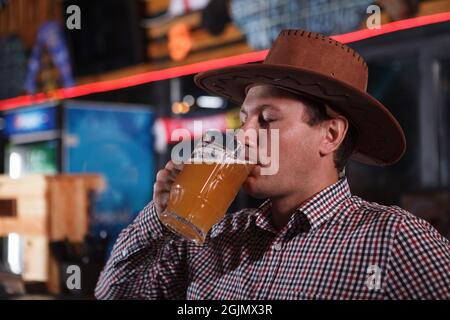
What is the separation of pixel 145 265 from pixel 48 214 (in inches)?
86.7

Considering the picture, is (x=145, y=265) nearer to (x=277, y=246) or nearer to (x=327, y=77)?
(x=277, y=246)

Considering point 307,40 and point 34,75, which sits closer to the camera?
point 307,40

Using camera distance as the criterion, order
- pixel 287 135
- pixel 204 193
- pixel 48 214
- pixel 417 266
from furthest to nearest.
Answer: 1. pixel 48 214
2. pixel 287 135
3. pixel 204 193
4. pixel 417 266

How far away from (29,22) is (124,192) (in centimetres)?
184

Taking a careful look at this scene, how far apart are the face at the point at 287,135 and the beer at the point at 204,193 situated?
7 cm

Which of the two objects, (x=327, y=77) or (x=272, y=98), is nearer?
(x=327, y=77)

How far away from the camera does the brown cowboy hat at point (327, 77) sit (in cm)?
154

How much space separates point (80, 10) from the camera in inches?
210

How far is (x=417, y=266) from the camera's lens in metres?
1.38

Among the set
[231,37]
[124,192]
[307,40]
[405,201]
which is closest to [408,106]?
[405,201]

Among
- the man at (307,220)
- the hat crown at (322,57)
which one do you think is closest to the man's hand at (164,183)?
the man at (307,220)

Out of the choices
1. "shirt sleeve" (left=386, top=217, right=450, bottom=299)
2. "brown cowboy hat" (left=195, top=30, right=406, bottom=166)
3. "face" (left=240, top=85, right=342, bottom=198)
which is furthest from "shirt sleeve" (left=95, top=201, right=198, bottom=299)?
"shirt sleeve" (left=386, top=217, right=450, bottom=299)

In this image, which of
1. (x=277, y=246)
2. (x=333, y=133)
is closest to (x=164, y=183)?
(x=277, y=246)
